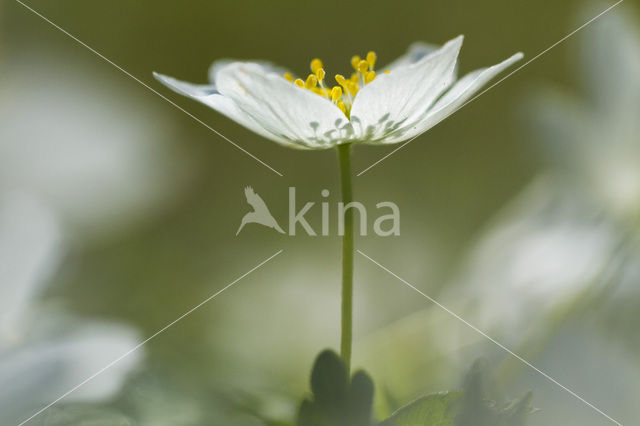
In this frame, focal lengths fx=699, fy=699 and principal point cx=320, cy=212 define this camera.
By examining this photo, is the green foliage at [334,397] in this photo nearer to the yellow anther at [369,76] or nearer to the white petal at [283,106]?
the white petal at [283,106]

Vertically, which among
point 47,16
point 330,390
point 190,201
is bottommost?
point 190,201

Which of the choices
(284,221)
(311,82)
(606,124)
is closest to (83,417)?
(311,82)

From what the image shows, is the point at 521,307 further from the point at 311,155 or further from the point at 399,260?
the point at 311,155

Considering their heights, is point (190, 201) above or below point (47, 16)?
below

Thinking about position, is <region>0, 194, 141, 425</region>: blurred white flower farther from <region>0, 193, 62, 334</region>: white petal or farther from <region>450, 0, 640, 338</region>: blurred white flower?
<region>450, 0, 640, 338</region>: blurred white flower

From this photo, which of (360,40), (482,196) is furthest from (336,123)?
(360,40)

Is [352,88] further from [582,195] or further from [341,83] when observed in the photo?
[582,195]

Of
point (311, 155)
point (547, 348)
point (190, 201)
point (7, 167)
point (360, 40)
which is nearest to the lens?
point (547, 348)
